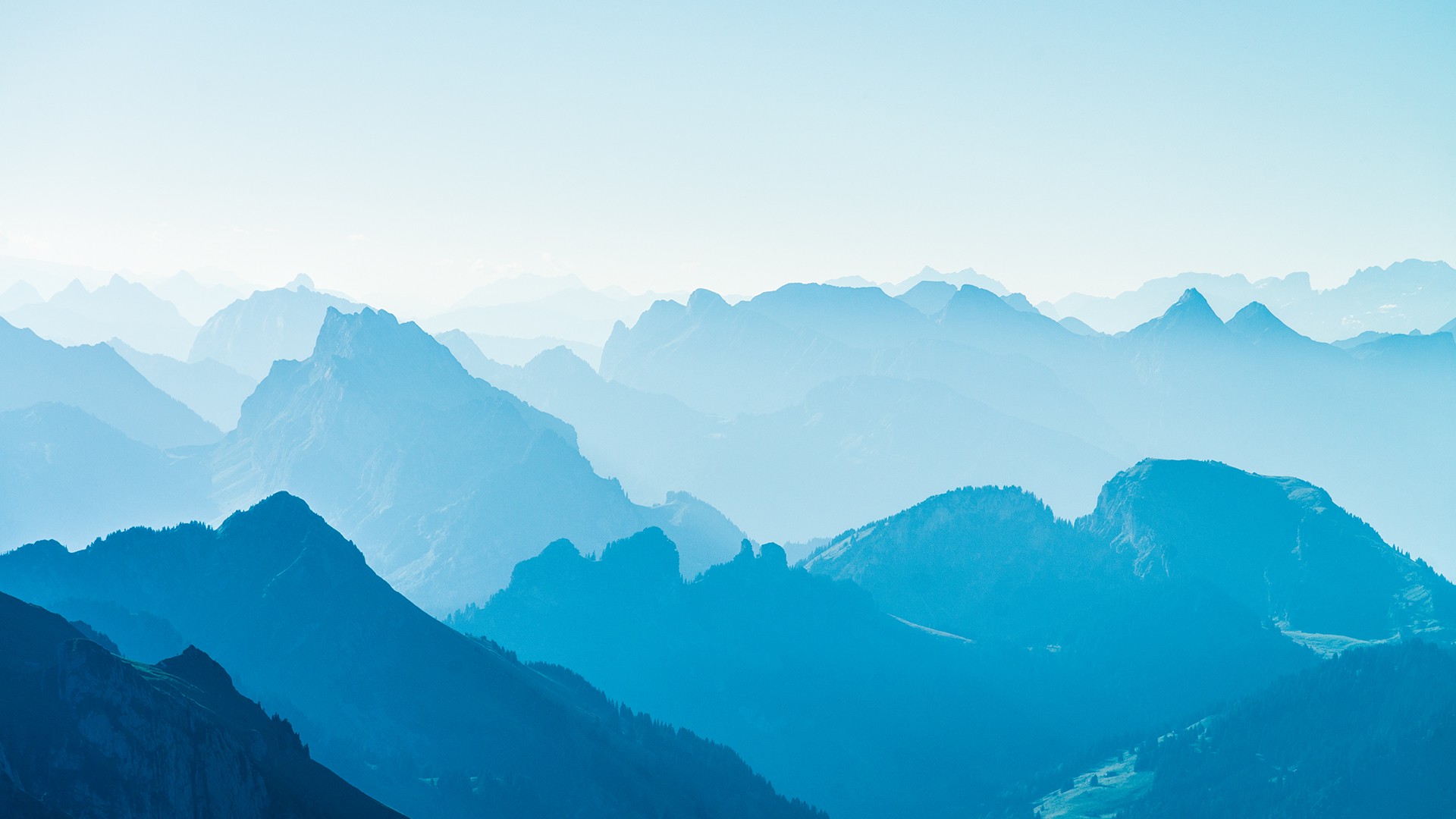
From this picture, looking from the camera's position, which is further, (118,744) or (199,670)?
(199,670)

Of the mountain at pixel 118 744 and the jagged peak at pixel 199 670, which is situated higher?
the jagged peak at pixel 199 670

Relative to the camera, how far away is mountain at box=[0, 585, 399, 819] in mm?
143750

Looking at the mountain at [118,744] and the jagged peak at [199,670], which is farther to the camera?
the jagged peak at [199,670]

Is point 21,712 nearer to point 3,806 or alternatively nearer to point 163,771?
point 163,771

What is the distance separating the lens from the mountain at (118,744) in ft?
472

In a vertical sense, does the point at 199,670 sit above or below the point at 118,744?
above

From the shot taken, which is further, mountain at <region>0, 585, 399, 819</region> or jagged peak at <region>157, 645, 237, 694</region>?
jagged peak at <region>157, 645, 237, 694</region>

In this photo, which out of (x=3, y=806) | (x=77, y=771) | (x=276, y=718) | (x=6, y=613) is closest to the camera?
(x=3, y=806)

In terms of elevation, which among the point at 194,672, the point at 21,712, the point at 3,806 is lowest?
the point at 3,806

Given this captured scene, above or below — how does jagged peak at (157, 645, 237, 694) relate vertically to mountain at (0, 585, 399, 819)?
above

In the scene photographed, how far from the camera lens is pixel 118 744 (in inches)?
5773

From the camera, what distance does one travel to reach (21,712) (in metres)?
148

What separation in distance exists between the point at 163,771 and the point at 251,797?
1026 cm

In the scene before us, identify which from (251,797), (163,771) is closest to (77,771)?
(163,771)
